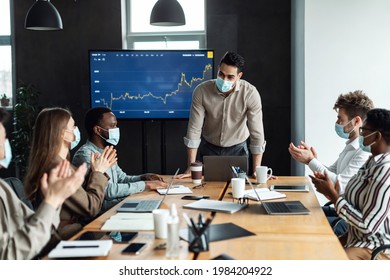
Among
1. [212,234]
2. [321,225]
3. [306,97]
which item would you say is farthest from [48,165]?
[306,97]

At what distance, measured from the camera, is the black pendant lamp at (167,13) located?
4.93m

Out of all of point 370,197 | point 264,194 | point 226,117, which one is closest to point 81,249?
point 370,197

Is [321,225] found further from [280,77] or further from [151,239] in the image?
[280,77]

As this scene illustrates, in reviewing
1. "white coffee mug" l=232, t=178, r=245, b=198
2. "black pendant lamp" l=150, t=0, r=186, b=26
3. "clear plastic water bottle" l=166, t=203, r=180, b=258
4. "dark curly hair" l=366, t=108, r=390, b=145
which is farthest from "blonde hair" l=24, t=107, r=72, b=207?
"black pendant lamp" l=150, t=0, r=186, b=26

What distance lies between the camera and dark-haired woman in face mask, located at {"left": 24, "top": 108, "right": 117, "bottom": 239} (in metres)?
2.59

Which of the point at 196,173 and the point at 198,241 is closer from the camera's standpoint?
the point at 198,241

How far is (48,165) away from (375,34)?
3524mm

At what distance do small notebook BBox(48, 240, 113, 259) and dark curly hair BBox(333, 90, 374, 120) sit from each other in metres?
2.00

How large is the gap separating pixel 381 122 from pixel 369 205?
1.34 ft

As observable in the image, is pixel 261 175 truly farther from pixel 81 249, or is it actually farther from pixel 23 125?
pixel 23 125

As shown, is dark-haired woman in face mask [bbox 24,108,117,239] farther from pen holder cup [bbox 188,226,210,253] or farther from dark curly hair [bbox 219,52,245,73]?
dark curly hair [bbox 219,52,245,73]

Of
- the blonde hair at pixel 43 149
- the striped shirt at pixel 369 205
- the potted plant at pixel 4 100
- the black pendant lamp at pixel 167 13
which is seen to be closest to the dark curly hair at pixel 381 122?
the striped shirt at pixel 369 205

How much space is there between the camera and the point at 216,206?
2.73 metres

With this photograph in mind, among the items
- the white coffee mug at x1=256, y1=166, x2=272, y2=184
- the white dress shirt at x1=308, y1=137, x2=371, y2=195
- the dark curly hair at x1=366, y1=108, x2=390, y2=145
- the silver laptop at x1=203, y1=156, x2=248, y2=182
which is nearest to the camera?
the dark curly hair at x1=366, y1=108, x2=390, y2=145
